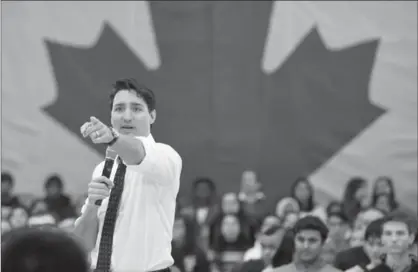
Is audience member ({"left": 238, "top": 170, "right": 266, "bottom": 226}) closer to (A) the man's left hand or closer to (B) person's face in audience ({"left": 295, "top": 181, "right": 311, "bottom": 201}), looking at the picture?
(B) person's face in audience ({"left": 295, "top": 181, "right": 311, "bottom": 201})

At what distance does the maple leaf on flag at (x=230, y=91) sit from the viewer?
10.6 metres

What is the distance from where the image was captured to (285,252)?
718 centimetres

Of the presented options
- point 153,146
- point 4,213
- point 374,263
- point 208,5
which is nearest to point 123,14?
point 208,5

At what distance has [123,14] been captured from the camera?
429 inches

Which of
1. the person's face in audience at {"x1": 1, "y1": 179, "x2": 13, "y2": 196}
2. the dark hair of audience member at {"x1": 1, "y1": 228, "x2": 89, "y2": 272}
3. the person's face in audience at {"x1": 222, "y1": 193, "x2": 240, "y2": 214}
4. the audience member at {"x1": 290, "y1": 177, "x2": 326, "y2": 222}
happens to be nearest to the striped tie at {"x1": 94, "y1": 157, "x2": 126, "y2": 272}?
the dark hair of audience member at {"x1": 1, "y1": 228, "x2": 89, "y2": 272}

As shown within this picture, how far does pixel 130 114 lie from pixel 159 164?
38 cm

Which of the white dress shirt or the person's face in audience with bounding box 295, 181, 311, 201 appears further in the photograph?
the person's face in audience with bounding box 295, 181, 311, 201

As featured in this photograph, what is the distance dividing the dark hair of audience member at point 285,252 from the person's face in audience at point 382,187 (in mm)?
2301

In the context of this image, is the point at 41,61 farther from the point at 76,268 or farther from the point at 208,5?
the point at 76,268

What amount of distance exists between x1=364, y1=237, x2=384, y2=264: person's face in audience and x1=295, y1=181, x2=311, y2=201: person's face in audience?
8.01ft

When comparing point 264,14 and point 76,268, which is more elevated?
point 264,14

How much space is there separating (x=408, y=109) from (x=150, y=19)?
320 cm

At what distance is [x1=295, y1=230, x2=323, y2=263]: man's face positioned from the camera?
20.4 feet

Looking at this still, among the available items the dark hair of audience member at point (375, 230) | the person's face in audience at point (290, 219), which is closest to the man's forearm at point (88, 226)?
the dark hair of audience member at point (375, 230)
